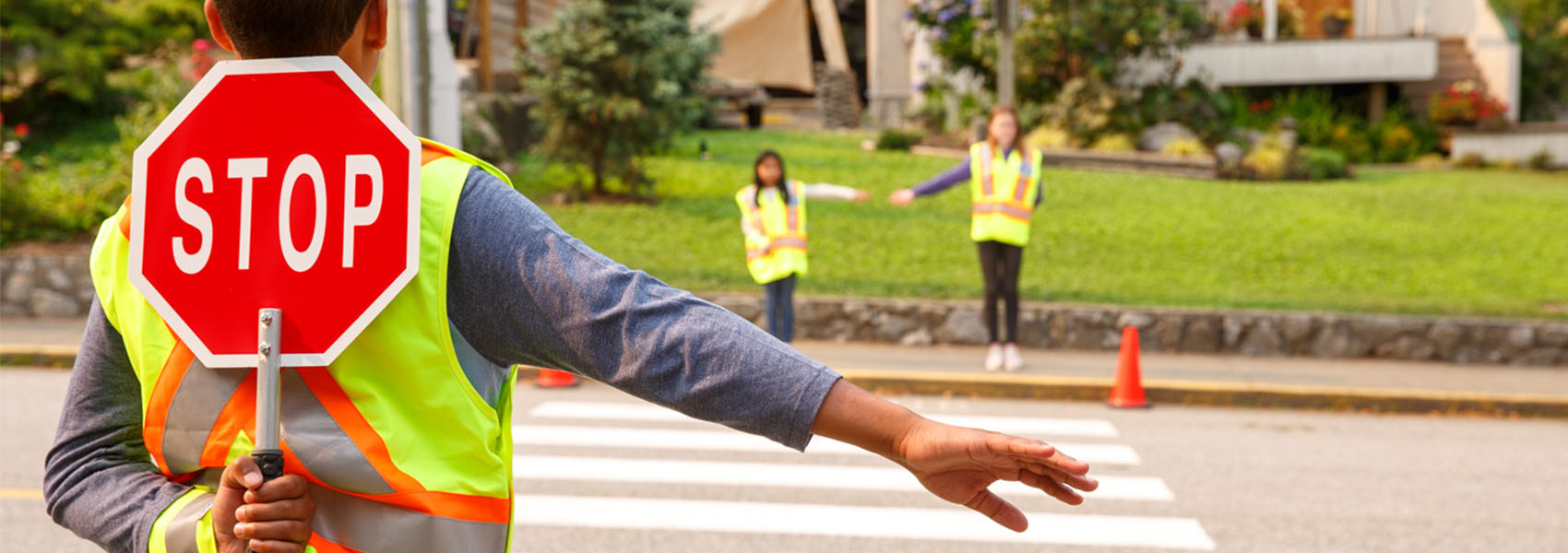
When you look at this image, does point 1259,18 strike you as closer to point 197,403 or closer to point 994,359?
point 994,359

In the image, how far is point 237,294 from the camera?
1630 mm

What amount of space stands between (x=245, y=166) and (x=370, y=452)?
1.20 ft

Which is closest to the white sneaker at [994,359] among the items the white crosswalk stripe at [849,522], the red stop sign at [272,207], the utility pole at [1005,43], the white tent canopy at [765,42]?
the utility pole at [1005,43]

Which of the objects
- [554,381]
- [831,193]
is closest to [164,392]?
[554,381]

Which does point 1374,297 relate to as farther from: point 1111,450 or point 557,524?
point 557,524

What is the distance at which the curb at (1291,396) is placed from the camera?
991 centimetres

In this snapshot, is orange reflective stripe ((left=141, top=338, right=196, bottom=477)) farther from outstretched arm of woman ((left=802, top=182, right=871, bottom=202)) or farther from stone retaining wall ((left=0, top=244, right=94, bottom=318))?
stone retaining wall ((left=0, top=244, right=94, bottom=318))

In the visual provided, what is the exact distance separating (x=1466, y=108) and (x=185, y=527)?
26381 millimetres

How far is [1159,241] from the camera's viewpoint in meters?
14.8

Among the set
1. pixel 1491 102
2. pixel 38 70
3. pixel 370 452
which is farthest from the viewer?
pixel 1491 102

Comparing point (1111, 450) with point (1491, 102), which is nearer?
point (1111, 450)

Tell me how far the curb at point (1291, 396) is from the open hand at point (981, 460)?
8.39 meters

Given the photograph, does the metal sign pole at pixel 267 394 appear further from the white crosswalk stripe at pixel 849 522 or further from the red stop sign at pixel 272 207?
the white crosswalk stripe at pixel 849 522

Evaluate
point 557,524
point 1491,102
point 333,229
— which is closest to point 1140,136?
point 1491,102
